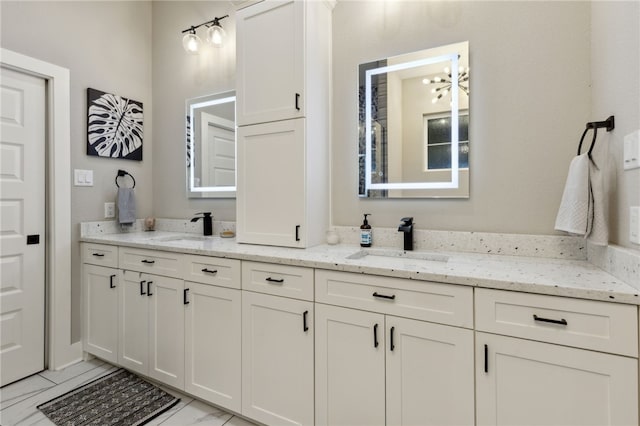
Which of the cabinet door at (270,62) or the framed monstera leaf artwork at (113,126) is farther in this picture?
the framed monstera leaf artwork at (113,126)

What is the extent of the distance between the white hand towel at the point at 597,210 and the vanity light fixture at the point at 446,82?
76cm

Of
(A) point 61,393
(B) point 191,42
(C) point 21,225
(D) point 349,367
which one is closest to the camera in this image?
(D) point 349,367

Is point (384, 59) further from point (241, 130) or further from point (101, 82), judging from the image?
point (101, 82)

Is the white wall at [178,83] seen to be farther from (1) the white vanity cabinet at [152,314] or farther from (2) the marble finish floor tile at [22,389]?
(2) the marble finish floor tile at [22,389]

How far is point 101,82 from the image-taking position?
2605mm

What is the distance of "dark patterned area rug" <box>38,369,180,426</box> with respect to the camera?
69.9 inches

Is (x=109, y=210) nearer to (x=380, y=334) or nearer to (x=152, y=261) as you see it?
(x=152, y=261)

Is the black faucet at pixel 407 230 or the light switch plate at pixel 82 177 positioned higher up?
the light switch plate at pixel 82 177

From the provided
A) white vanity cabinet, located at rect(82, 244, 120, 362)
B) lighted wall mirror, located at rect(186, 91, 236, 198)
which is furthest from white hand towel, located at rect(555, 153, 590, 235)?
white vanity cabinet, located at rect(82, 244, 120, 362)

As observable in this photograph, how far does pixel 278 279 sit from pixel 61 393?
5.61 feet

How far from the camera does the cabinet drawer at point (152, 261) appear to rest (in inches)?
76.4

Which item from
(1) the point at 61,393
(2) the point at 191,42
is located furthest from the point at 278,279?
(2) the point at 191,42

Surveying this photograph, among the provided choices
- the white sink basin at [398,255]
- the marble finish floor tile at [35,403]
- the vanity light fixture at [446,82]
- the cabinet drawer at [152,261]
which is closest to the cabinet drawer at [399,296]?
the white sink basin at [398,255]

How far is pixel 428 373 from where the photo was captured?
4.16 feet
